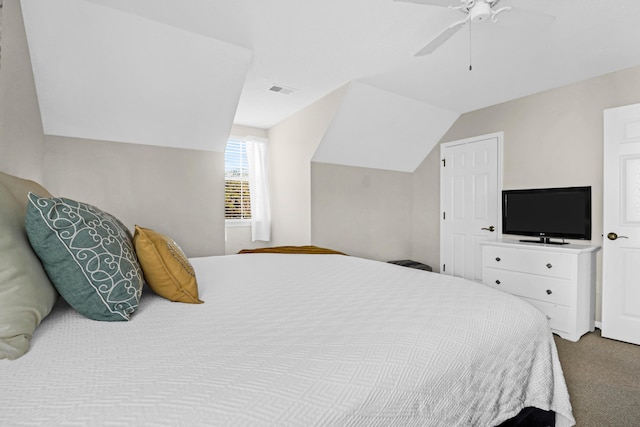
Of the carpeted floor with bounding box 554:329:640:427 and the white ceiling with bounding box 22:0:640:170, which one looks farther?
the white ceiling with bounding box 22:0:640:170

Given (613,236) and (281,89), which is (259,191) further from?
(613,236)

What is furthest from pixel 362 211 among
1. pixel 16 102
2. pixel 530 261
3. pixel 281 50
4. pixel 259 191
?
pixel 16 102

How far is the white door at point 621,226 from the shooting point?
2.70m

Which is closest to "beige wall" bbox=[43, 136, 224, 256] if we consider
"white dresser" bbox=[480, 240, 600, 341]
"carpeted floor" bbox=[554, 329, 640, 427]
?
"white dresser" bbox=[480, 240, 600, 341]

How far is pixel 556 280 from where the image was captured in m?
2.89

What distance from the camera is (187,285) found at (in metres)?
1.24

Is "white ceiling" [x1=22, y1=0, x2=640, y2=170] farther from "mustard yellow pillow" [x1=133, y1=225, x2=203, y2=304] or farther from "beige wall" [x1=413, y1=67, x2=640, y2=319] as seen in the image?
"mustard yellow pillow" [x1=133, y1=225, x2=203, y2=304]

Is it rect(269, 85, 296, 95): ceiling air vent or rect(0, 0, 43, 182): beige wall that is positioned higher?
rect(269, 85, 296, 95): ceiling air vent

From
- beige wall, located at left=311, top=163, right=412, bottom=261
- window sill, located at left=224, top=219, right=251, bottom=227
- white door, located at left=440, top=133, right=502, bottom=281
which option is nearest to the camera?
white door, located at left=440, top=133, right=502, bottom=281

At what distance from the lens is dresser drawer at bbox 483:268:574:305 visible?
112 inches

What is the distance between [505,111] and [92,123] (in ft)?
14.2

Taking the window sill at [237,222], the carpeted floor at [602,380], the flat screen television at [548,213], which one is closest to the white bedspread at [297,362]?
the carpeted floor at [602,380]

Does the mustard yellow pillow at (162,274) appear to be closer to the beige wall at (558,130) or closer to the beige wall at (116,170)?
the beige wall at (116,170)

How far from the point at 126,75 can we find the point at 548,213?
4.14 meters
